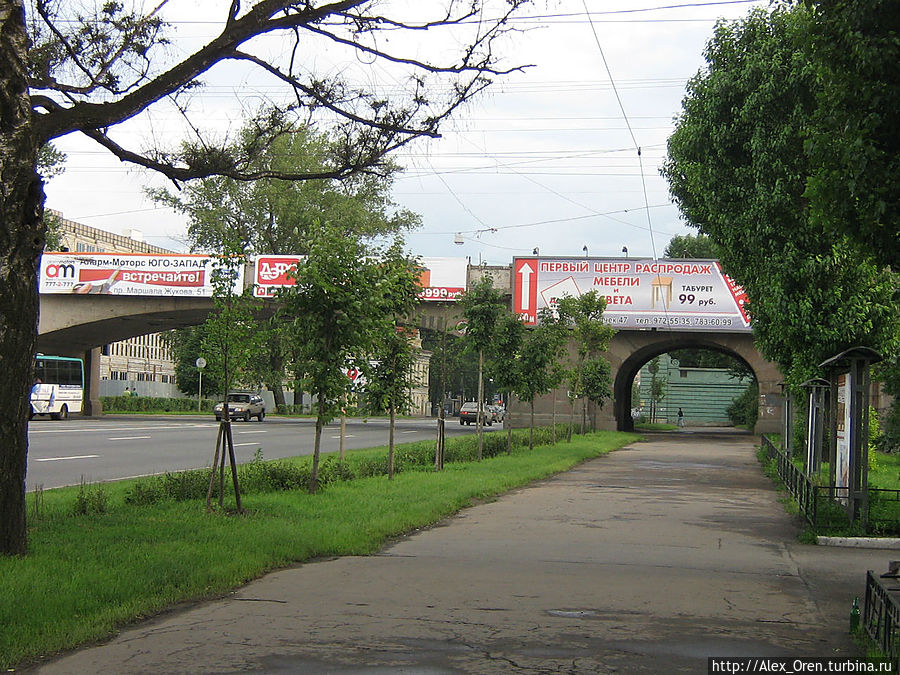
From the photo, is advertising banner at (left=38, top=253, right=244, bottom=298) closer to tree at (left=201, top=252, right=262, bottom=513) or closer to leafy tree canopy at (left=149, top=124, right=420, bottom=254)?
leafy tree canopy at (left=149, top=124, right=420, bottom=254)

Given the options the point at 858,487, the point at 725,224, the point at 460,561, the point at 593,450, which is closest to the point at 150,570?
the point at 460,561

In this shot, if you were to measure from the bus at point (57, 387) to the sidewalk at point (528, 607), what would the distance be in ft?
123

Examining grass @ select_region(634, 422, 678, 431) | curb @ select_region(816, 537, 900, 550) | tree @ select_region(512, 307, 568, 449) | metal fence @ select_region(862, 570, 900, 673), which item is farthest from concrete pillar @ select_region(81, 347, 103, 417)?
metal fence @ select_region(862, 570, 900, 673)

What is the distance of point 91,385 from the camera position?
5703cm

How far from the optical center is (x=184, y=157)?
11.0 meters

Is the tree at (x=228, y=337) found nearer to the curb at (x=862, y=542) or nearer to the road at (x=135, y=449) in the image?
the road at (x=135, y=449)

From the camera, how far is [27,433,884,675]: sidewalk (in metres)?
6.38

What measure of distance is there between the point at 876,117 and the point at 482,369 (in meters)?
19.6

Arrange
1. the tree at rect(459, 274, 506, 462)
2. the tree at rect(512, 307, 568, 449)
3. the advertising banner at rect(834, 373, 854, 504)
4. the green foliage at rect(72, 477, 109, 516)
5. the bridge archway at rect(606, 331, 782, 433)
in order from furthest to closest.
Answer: the bridge archway at rect(606, 331, 782, 433) → the tree at rect(512, 307, 568, 449) → the tree at rect(459, 274, 506, 462) → the advertising banner at rect(834, 373, 854, 504) → the green foliage at rect(72, 477, 109, 516)

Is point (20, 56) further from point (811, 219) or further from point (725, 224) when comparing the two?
point (725, 224)

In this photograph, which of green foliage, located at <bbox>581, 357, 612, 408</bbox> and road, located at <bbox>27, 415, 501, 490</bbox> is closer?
road, located at <bbox>27, 415, 501, 490</bbox>

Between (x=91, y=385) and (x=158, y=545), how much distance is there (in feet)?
165

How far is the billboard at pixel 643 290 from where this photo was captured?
152 feet

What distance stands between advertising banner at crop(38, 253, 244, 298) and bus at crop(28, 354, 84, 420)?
3587mm
